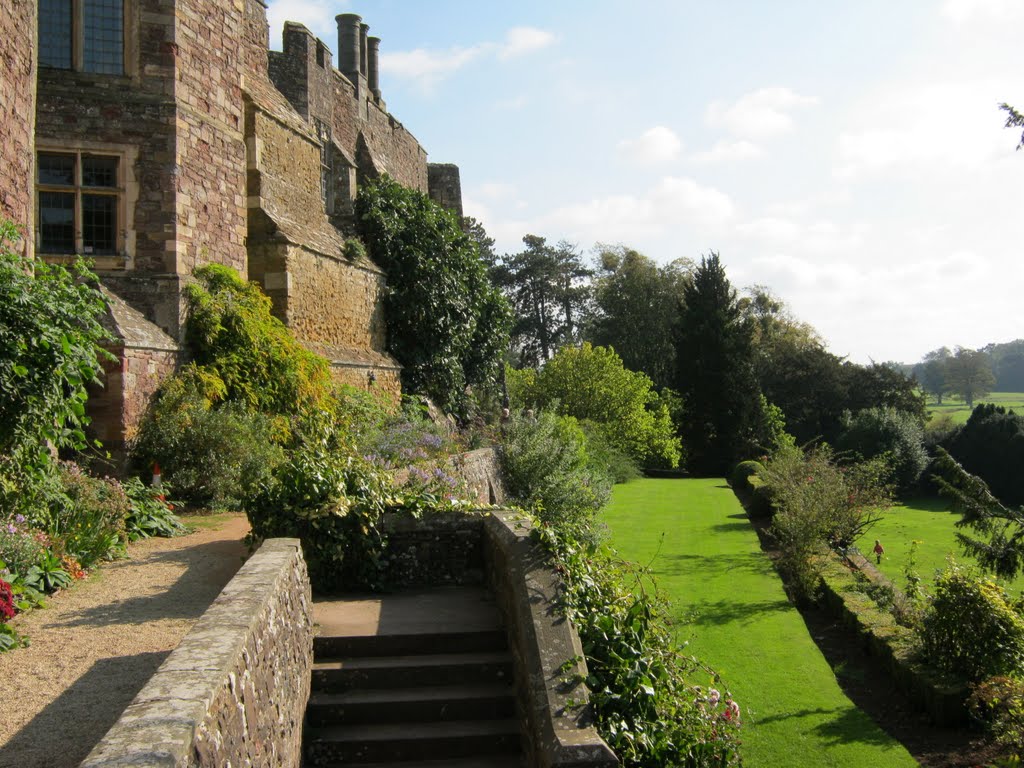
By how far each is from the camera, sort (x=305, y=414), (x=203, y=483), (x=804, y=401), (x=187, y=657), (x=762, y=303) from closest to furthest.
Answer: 1. (x=187, y=657)
2. (x=203, y=483)
3. (x=305, y=414)
4. (x=804, y=401)
5. (x=762, y=303)

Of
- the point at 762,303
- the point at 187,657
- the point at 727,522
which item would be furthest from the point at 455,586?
the point at 762,303

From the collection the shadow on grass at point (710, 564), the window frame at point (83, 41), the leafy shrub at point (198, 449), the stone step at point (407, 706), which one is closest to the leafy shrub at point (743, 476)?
the shadow on grass at point (710, 564)

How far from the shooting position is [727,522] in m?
22.4

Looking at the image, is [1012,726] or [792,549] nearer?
[1012,726]

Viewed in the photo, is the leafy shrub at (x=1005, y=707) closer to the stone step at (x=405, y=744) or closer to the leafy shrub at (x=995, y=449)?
the stone step at (x=405, y=744)

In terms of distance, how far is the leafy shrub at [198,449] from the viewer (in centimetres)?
1212

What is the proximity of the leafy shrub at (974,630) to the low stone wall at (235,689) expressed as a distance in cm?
729

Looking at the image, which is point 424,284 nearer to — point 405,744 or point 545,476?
point 545,476

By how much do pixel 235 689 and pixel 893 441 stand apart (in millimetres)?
36001

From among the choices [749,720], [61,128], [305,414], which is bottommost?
[749,720]

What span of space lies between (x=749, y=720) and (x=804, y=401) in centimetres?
3981

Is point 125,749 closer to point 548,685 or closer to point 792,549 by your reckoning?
point 548,685

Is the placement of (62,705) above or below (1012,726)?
above

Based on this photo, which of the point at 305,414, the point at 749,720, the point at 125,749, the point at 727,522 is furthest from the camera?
the point at 727,522
